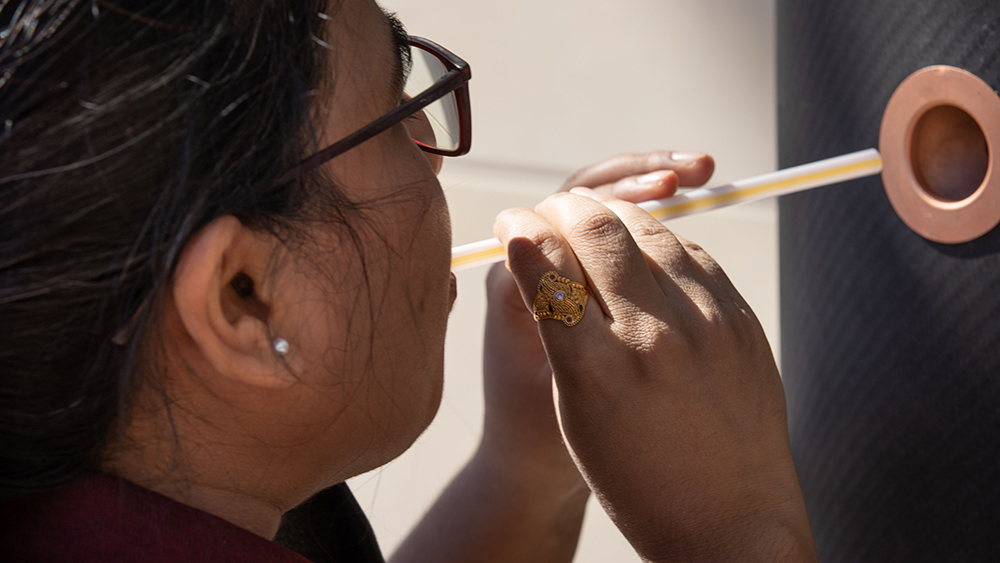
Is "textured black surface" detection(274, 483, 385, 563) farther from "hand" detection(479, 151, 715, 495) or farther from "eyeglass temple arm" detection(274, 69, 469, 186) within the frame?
"eyeglass temple arm" detection(274, 69, 469, 186)

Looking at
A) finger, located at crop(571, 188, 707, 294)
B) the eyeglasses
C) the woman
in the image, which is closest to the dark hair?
the woman

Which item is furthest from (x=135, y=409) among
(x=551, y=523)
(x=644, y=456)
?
(x=551, y=523)

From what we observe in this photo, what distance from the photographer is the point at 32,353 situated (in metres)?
0.32

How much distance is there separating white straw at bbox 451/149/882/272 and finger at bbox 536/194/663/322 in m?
0.09

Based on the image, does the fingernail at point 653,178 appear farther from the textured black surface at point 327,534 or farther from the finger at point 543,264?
the textured black surface at point 327,534

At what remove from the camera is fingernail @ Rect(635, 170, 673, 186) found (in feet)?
2.12

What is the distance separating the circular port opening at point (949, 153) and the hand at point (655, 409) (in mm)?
233

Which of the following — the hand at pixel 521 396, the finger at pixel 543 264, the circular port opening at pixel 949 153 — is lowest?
the hand at pixel 521 396

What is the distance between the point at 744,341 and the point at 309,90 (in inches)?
12.4

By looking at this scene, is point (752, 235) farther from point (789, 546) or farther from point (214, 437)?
point (214, 437)

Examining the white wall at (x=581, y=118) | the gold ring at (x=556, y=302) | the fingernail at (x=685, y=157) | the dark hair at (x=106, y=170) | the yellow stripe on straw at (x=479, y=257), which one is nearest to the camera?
the dark hair at (x=106, y=170)

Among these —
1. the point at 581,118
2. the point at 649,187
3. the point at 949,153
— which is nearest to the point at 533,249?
the point at 649,187

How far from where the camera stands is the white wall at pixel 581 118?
1.05 m

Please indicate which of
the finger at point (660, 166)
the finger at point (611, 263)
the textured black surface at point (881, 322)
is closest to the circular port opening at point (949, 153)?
the textured black surface at point (881, 322)
